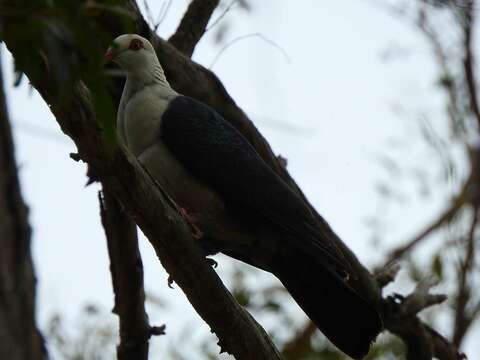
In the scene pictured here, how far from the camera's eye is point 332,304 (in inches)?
169

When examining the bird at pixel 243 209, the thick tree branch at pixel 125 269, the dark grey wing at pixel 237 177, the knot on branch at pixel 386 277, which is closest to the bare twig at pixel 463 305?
the knot on branch at pixel 386 277

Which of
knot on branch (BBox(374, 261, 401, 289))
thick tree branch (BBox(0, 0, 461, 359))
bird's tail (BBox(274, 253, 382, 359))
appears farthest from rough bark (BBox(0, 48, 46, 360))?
knot on branch (BBox(374, 261, 401, 289))

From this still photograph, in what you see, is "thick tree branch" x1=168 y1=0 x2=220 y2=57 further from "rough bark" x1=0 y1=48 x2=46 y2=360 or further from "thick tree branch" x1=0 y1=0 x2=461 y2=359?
"rough bark" x1=0 y1=48 x2=46 y2=360

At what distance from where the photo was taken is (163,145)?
4320mm

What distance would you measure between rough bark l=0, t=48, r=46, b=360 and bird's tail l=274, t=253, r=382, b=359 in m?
2.32

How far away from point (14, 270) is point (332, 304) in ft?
8.35

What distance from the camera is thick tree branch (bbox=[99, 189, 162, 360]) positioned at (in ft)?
14.2

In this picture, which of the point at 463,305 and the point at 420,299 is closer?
the point at 420,299

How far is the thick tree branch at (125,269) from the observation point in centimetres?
432

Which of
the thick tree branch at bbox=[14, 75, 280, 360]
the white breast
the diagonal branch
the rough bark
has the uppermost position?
the diagonal branch

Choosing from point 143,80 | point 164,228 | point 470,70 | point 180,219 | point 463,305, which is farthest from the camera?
point 470,70

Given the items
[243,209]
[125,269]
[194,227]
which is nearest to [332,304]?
[243,209]

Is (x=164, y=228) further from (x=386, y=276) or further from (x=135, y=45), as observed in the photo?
(x=386, y=276)

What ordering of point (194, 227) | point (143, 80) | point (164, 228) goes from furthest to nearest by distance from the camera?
point (143, 80)
point (194, 227)
point (164, 228)
